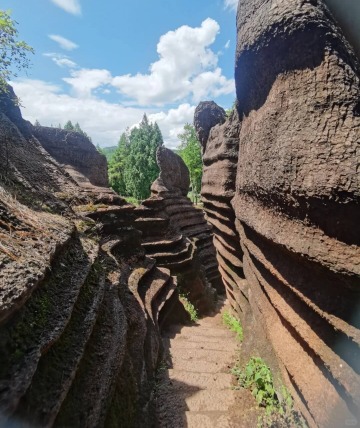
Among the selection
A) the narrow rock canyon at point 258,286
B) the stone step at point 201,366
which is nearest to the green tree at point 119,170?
the stone step at point 201,366

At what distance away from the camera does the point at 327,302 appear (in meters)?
1.70

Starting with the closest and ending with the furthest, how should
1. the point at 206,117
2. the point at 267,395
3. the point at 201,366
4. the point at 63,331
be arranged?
1. the point at 63,331
2. the point at 267,395
3. the point at 201,366
4. the point at 206,117

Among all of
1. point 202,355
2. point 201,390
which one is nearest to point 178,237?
point 202,355

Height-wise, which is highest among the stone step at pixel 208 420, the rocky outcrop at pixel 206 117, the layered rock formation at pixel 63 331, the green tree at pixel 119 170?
the rocky outcrop at pixel 206 117

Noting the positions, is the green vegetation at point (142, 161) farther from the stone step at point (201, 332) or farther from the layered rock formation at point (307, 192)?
the layered rock formation at point (307, 192)

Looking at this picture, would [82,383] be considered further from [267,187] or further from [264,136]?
[264,136]

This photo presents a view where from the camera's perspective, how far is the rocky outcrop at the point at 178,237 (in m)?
7.89

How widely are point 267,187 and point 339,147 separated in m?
0.69

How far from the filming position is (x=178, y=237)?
29.9 feet

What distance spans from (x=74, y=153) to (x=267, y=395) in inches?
309

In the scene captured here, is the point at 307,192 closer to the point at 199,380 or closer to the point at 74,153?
the point at 199,380

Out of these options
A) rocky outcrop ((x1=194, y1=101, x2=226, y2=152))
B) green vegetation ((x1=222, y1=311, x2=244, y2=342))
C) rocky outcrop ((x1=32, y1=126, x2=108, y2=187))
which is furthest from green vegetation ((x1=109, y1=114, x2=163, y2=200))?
green vegetation ((x1=222, y1=311, x2=244, y2=342))

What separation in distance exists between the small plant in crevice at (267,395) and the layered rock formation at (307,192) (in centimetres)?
13

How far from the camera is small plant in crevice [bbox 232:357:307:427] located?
7.39 feet
